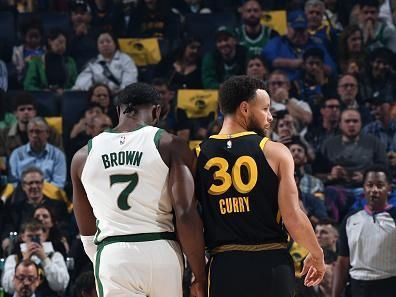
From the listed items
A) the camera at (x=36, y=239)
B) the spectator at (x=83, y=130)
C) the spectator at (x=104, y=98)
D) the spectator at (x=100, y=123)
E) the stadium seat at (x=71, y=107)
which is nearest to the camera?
the camera at (x=36, y=239)

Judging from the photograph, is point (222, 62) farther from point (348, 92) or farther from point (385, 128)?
point (385, 128)

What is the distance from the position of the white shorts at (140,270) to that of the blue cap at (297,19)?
8.11 metres

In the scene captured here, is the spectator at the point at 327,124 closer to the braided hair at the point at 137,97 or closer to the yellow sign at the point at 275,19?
the yellow sign at the point at 275,19

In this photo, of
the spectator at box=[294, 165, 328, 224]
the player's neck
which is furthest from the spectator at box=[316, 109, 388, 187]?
the player's neck

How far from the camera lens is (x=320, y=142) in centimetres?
Result: 1190

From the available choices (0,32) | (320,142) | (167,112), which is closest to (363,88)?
(320,142)

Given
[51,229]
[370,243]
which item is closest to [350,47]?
[370,243]

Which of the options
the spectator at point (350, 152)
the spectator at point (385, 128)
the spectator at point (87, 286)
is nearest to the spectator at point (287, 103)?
the spectator at point (350, 152)

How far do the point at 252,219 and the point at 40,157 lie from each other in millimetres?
6449

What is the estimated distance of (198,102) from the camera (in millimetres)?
12469

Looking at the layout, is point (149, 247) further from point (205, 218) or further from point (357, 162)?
point (357, 162)

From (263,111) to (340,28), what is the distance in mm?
8357

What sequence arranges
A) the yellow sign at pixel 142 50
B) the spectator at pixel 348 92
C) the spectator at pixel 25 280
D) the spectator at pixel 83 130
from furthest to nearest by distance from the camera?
1. the yellow sign at pixel 142 50
2. the spectator at pixel 348 92
3. the spectator at pixel 83 130
4. the spectator at pixel 25 280

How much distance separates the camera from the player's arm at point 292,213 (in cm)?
546
